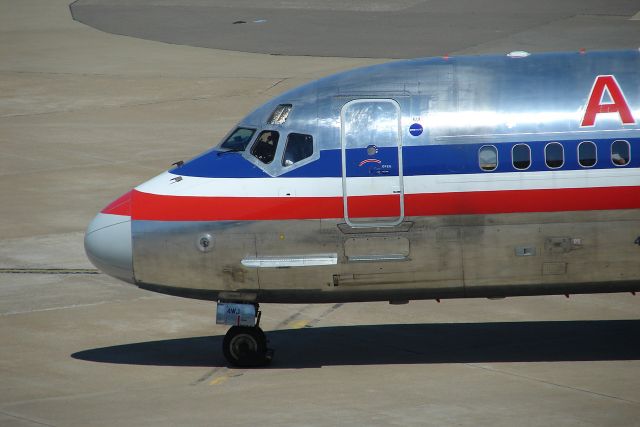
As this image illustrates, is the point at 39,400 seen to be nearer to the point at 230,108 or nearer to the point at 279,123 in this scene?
the point at 279,123

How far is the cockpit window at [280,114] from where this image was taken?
58.7 feet

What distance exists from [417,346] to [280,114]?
417 centimetres

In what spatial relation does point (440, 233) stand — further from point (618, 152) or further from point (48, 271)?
point (48, 271)

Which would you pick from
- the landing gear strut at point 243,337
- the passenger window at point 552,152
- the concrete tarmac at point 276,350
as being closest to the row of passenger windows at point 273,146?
the landing gear strut at point 243,337

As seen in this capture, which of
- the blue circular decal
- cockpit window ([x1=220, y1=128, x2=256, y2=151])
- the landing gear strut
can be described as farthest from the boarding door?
the landing gear strut

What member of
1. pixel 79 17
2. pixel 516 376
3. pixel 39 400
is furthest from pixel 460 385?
pixel 79 17

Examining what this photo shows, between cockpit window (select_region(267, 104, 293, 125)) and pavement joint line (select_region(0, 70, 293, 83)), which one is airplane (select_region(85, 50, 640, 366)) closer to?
cockpit window (select_region(267, 104, 293, 125))

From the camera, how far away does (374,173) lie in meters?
17.4

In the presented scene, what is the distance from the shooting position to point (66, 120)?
121 ft

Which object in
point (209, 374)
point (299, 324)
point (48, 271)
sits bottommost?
point (209, 374)

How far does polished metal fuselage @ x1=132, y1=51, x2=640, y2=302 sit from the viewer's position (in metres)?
17.3

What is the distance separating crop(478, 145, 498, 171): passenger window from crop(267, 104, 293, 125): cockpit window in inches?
109

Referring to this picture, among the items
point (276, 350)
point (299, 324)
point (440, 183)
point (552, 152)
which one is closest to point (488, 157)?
point (440, 183)

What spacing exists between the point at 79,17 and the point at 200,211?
3791cm
